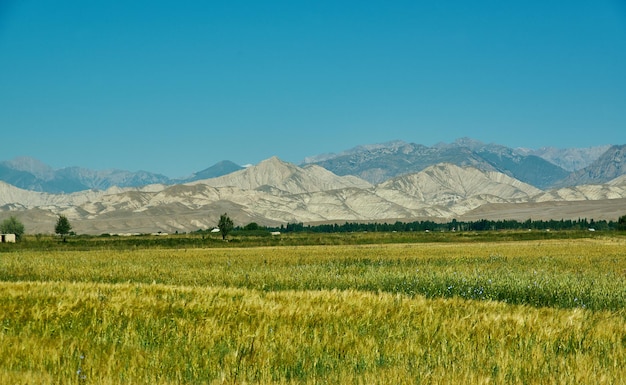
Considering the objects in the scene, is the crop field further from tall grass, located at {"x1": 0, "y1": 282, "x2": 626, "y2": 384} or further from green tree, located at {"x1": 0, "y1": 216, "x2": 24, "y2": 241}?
green tree, located at {"x1": 0, "y1": 216, "x2": 24, "y2": 241}

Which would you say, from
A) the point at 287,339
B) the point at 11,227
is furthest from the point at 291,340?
the point at 11,227

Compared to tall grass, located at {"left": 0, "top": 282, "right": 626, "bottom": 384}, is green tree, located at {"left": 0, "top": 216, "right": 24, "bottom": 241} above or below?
above

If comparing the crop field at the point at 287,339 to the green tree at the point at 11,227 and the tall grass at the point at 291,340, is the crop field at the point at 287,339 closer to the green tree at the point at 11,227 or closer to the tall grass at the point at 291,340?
the tall grass at the point at 291,340

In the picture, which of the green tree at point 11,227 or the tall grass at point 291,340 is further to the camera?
the green tree at point 11,227

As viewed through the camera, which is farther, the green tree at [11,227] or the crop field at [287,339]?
the green tree at [11,227]

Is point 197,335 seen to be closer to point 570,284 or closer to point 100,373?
→ point 100,373

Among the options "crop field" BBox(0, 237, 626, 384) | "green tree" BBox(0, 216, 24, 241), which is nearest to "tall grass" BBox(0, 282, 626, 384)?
"crop field" BBox(0, 237, 626, 384)

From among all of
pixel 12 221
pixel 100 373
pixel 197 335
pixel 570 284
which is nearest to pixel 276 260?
pixel 570 284

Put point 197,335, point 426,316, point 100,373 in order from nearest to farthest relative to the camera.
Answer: point 100,373 < point 197,335 < point 426,316

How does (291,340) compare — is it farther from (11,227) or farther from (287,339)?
(11,227)

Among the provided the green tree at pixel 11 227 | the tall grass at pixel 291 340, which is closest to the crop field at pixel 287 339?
the tall grass at pixel 291 340

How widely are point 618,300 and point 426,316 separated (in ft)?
33.3

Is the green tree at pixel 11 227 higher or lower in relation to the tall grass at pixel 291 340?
higher

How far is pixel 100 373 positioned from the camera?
9.63 meters
